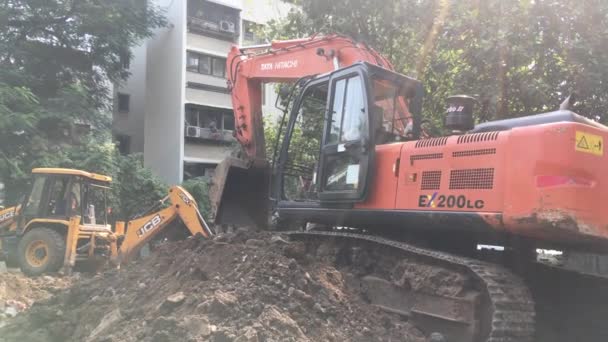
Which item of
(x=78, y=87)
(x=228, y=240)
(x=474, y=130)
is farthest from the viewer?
(x=78, y=87)

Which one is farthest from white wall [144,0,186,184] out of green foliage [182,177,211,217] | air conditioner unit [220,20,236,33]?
green foliage [182,177,211,217]

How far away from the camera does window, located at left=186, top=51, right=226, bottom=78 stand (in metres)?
28.0

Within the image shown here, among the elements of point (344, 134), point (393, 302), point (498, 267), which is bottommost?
point (393, 302)

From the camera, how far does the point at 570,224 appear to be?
4.28m

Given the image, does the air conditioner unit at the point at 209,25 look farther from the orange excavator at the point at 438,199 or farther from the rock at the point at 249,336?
the rock at the point at 249,336

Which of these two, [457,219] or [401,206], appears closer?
[457,219]

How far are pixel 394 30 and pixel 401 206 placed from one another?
7627 mm

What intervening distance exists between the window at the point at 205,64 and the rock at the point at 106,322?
77.7 ft

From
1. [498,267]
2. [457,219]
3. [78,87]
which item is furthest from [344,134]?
[78,87]

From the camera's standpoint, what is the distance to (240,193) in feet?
26.1

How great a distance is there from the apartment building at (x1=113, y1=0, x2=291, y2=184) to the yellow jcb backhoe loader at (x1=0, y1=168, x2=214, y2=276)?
1542 centimetres

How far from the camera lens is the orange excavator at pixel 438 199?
14.5 feet

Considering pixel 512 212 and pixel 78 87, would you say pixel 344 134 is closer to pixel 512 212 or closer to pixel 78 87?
pixel 512 212

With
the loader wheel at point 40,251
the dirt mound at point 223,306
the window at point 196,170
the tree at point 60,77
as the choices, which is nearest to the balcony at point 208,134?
the window at point 196,170
